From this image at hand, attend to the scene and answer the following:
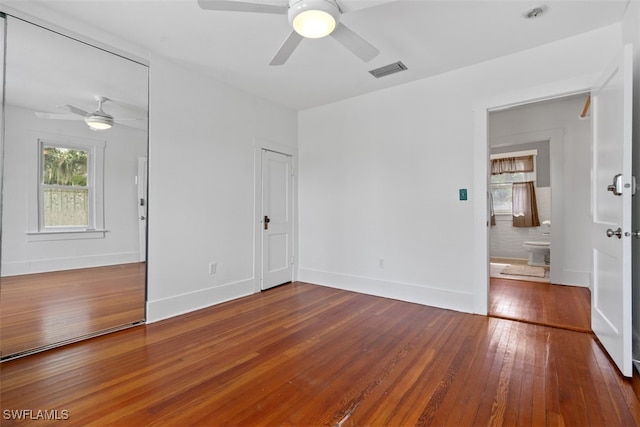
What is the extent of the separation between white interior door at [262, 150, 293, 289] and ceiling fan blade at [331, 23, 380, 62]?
2311 mm

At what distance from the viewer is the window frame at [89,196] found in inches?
96.7

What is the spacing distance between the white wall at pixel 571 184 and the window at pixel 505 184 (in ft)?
8.09

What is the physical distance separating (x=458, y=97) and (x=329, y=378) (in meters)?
3.15

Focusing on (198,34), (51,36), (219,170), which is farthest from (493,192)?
(51,36)

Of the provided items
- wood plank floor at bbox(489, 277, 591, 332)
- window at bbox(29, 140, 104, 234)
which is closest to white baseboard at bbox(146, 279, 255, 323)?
window at bbox(29, 140, 104, 234)

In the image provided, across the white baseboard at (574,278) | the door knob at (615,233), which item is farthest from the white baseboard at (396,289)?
the white baseboard at (574,278)

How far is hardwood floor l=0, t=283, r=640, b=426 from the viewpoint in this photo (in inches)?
64.8

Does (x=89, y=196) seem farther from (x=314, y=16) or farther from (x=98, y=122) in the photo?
(x=314, y=16)

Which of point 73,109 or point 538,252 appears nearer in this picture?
point 73,109

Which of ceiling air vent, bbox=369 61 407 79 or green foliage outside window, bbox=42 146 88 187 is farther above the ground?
ceiling air vent, bbox=369 61 407 79

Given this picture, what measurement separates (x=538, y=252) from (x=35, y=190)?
25.0 ft

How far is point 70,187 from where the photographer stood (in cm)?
269

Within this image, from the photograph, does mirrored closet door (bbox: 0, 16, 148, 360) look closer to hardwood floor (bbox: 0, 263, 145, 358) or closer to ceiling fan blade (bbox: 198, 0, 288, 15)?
hardwood floor (bbox: 0, 263, 145, 358)

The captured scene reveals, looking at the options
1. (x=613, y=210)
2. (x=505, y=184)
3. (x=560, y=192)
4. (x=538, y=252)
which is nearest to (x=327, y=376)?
(x=613, y=210)
